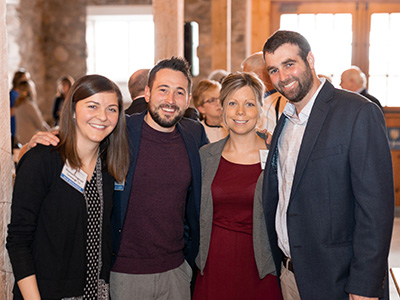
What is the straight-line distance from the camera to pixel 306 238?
2.04 m

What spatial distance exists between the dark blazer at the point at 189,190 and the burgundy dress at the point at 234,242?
3.7 inches

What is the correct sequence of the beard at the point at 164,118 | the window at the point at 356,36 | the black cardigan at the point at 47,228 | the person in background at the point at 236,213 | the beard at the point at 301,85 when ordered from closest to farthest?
the black cardigan at the point at 47,228 < the beard at the point at 301,85 < the beard at the point at 164,118 < the person in background at the point at 236,213 < the window at the point at 356,36

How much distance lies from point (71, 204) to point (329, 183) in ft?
3.15

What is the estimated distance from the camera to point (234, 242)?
256cm

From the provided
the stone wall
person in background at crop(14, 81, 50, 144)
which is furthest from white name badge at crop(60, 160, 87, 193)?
the stone wall

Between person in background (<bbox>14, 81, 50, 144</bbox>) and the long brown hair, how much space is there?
223 inches

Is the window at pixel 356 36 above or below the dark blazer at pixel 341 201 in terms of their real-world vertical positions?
above

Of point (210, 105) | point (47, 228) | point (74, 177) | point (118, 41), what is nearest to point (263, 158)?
point (74, 177)

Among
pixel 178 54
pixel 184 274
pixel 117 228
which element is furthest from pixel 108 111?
pixel 178 54

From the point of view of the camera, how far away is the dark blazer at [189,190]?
89.4 inches

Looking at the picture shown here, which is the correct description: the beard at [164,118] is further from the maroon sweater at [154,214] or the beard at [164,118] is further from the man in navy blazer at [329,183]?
the man in navy blazer at [329,183]

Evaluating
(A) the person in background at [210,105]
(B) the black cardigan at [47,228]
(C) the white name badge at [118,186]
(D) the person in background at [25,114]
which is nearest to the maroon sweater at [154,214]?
(C) the white name badge at [118,186]

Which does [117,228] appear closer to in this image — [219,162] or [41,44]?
[219,162]

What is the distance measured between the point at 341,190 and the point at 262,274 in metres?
0.80
